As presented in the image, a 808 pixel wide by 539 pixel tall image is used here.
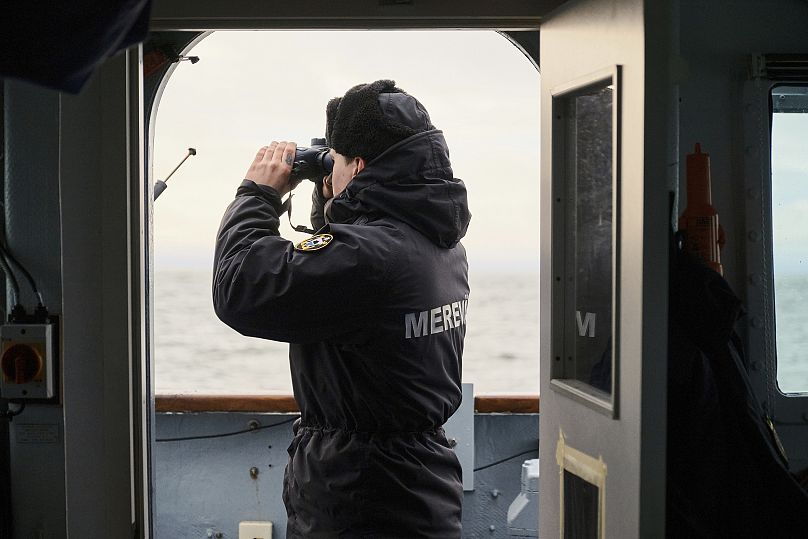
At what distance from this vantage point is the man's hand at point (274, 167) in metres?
2.19

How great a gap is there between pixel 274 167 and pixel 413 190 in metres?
0.42

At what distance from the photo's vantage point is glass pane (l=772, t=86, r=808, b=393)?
7.47 ft

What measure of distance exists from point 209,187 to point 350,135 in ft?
112

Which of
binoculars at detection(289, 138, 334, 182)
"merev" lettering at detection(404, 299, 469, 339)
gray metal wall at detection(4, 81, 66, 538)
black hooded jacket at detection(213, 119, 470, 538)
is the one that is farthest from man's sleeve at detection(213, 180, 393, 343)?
gray metal wall at detection(4, 81, 66, 538)

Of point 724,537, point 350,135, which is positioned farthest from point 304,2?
point 724,537

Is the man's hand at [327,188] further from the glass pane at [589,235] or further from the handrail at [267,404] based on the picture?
the handrail at [267,404]

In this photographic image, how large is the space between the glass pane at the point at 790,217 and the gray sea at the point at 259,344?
77.8ft

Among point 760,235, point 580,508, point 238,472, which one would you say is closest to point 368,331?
point 580,508

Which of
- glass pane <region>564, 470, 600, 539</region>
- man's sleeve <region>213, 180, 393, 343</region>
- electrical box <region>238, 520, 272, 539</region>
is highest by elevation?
man's sleeve <region>213, 180, 393, 343</region>

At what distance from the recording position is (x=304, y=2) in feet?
Answer: 6.82

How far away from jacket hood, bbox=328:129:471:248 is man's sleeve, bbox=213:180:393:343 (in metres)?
0.11

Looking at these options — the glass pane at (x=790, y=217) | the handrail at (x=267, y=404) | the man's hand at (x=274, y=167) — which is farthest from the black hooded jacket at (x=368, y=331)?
the handrail at (x=267, y=404)

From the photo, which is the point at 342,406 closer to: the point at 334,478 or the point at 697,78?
the point at 334,478

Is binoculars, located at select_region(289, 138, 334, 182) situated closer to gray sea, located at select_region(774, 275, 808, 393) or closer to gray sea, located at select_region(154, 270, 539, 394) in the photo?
gray sea, located at select_region(774, 275, 808, 393)
